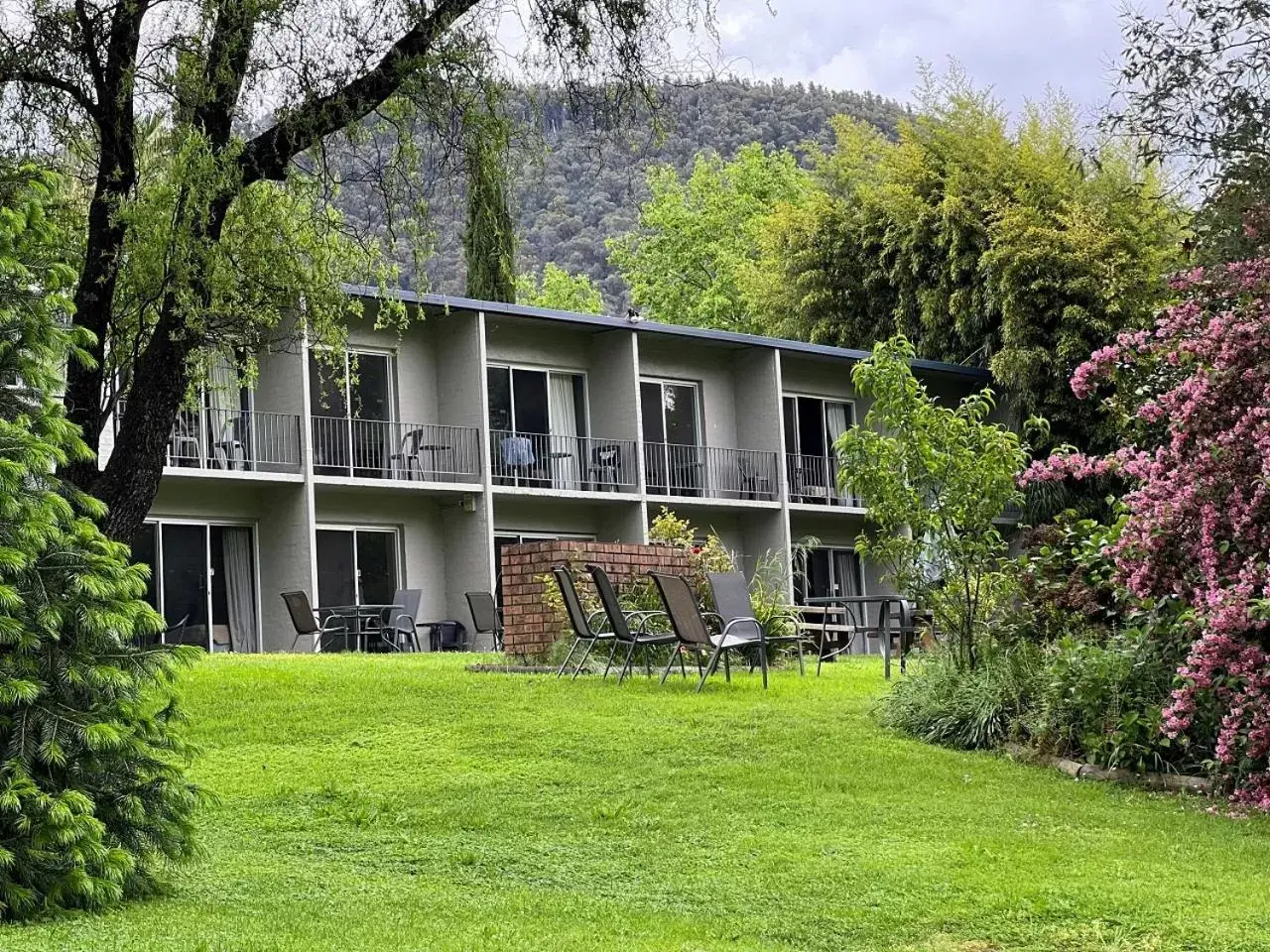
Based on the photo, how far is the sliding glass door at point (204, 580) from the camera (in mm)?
20984

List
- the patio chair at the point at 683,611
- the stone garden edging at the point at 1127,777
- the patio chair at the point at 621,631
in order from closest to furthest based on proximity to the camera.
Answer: the stone garden edging at the point at 1127,777
the patio chair at the point at 683,611
the patio chair at the point at 621,631

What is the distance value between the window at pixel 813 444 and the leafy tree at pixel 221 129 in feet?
55.1

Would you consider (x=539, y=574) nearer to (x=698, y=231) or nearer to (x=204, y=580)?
(x=204, y=580)

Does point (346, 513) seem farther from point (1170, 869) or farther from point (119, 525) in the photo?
point (1170, 869)

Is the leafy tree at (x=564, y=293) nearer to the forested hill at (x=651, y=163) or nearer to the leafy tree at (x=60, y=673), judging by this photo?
the forested hill at (x=651, y=163)

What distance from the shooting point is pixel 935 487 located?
11.1 m

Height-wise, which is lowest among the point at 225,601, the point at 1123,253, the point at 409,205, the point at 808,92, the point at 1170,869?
the point at 1170,869

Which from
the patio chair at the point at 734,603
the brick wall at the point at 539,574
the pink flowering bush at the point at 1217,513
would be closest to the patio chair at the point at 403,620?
the brick wall at the point at 539,574

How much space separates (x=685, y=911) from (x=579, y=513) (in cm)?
1934

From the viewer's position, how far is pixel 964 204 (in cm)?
3089

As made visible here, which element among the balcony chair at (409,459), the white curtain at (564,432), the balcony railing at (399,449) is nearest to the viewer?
the balcony railing at (399,449)

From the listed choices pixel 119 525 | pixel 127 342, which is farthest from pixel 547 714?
pixel 127 342

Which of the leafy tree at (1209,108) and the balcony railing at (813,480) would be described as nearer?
the leafy tree at (1209,108)

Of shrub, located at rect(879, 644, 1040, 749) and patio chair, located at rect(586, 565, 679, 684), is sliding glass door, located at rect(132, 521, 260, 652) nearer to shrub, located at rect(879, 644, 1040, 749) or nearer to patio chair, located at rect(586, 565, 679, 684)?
patio chair, located at rect(586, 565, 679, 684)
